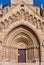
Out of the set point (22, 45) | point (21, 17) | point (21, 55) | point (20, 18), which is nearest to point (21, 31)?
point (20, 18)

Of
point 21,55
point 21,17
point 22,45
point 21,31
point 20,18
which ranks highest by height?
point 21,17

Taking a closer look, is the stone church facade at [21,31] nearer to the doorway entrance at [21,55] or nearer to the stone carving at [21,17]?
the stone carving at [21,17]

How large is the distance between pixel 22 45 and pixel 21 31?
1780mm

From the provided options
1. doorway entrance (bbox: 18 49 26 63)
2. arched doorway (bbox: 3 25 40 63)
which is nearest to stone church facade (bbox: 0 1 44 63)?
arched doorway (bbox: 3 25 40 63)

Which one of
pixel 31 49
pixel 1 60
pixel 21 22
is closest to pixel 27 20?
pixel 21 22

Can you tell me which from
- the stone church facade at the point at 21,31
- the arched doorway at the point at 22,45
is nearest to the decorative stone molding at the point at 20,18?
the stone church facade at the point at 21,31

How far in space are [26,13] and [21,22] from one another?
1.16 m

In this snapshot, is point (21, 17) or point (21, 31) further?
point (21, 31)

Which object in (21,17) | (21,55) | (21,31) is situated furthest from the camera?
(21,55)

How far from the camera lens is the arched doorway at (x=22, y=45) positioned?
28.3 metres

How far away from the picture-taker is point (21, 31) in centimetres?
2877

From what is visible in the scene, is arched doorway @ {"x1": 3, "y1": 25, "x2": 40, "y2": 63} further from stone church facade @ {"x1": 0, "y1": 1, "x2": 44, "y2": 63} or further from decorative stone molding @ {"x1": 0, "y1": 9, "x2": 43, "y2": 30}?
decorative stone molding @ {"x1": 0, "y1": 9, "x2": 43, "y2": 30}

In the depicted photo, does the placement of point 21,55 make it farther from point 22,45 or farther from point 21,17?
point 21,17

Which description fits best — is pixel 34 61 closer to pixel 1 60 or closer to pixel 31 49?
pixel 31 49
